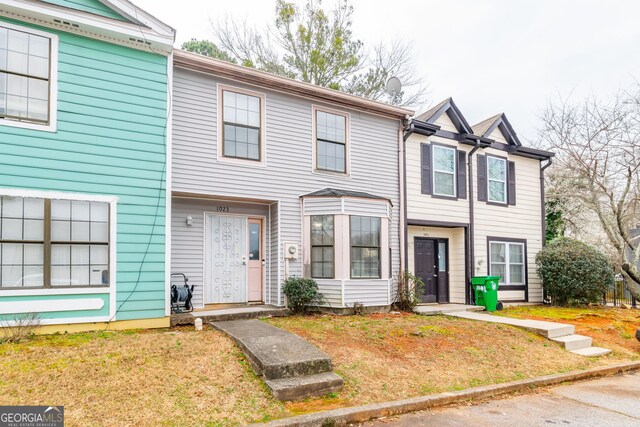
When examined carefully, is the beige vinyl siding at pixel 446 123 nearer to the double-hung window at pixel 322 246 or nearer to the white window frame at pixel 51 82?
the double-hung window at pixel 322 246

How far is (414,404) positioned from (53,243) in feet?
20.5

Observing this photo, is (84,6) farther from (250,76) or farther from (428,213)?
(428,213)

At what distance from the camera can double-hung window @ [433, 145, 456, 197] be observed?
42.1 feet

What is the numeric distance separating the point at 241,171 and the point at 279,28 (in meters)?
13.0

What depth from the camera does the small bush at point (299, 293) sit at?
952 cm

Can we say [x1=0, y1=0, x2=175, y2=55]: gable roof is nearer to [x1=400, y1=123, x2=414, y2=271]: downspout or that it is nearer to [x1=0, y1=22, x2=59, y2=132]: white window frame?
[x1=0, y1=22, x2=59, y2=132]: white window frame

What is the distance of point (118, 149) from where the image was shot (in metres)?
7.61

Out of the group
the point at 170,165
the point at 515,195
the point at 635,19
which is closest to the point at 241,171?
the point at 170,165

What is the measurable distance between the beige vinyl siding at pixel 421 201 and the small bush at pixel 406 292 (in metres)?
1.81

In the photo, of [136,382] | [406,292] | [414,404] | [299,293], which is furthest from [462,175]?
[136,382]

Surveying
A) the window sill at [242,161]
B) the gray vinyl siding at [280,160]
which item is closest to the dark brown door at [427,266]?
the gray vinyl siding at [280,160]

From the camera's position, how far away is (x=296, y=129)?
10336 millimetres

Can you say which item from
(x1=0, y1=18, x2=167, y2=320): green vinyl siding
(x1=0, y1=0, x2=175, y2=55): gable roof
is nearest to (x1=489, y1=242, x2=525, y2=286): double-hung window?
(x1=0, y1=18, x2=167, y2=320): green vinyl siding

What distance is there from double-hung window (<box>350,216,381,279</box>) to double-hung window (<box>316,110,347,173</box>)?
1.62m
